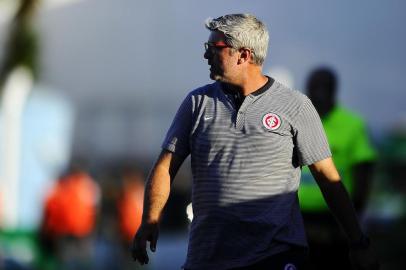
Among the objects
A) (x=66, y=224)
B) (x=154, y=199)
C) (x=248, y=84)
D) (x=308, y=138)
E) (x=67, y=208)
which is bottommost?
(x=66, y=224)

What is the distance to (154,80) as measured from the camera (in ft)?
82.2

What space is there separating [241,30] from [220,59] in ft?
0.58

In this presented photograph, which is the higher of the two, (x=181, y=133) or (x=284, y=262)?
(x=181, y=133)

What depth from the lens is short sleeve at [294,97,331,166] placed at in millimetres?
5898

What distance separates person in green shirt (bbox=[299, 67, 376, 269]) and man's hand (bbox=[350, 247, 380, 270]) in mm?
1872

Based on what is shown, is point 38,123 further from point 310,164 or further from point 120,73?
point 310,164

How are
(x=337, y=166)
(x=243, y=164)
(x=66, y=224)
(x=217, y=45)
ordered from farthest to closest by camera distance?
(x=66, y=224)
(x=337, y=166)
(x=217, y=45)
(x=243, y=164)

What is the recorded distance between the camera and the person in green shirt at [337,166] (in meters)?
7.94

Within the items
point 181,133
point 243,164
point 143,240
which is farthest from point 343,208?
point 143,240

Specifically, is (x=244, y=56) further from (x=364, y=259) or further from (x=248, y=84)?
(x=364, y=259)

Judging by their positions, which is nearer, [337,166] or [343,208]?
[343,208]

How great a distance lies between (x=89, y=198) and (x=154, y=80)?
7153 millimetres

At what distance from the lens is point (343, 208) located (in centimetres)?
598

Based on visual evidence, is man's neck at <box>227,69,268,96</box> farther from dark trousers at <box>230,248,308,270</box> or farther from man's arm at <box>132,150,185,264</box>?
dark trousers at <box>230,248,308,270</box>
